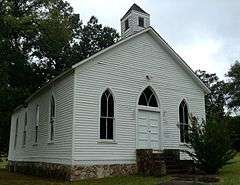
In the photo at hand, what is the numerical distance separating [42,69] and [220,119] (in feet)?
54.9

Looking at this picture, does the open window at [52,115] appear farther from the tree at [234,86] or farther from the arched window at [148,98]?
the tree at [234,86]

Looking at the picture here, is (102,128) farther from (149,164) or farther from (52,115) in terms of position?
(52,115)

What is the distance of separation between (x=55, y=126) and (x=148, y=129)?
4.88m

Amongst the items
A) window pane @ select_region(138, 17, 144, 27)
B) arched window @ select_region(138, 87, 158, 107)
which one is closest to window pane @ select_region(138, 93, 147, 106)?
arched window @ select_region(138, 87, 158, 107)

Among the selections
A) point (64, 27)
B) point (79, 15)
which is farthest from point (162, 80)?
point (79, 15)

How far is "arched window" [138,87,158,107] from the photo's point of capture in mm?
19578

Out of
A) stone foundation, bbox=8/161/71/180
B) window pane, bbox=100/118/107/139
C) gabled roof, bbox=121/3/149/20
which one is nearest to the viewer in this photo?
stone foundation, bbox=8/161/71/180

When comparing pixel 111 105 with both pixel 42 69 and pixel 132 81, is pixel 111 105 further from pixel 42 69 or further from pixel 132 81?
pixel 42 69

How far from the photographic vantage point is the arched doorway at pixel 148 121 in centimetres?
1906

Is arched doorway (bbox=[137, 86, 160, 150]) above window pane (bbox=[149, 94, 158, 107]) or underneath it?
underneath

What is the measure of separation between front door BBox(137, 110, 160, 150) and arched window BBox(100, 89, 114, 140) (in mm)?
1722

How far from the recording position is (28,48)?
2797 centimetres

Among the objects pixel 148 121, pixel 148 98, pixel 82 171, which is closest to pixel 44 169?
pixel 82 171

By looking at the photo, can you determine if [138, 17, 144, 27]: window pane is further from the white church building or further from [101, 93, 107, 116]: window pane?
[101, 93, 107, 116]: window pane
